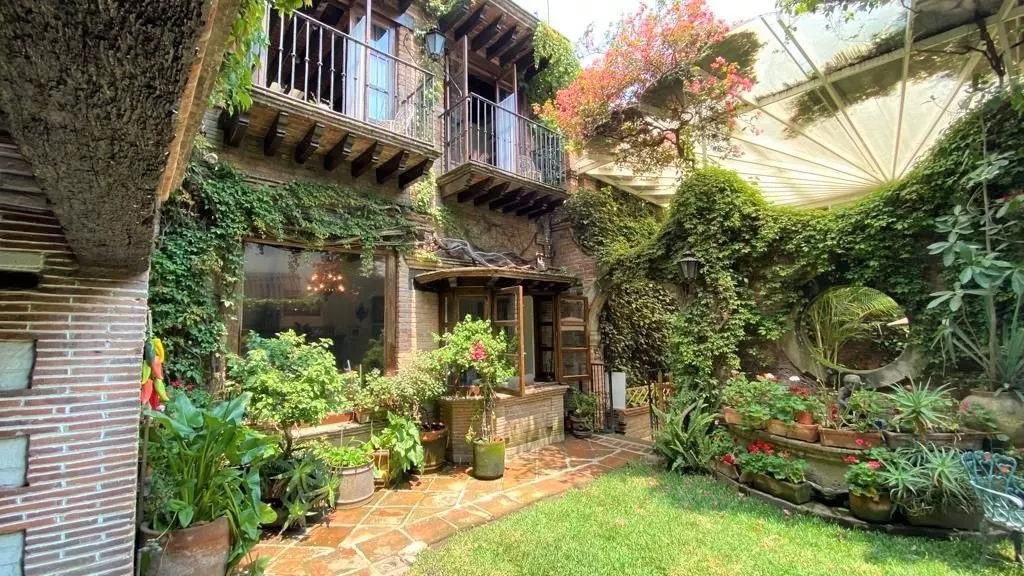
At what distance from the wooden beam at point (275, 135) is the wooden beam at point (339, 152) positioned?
0.62 meters

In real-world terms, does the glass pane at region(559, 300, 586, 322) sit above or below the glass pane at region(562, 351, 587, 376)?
above

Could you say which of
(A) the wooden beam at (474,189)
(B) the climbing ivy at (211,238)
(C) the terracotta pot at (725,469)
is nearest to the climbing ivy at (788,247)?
(C) the terracotta pot at (725,469)

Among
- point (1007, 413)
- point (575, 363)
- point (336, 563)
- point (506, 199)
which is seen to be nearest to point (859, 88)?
point (1007, 413)

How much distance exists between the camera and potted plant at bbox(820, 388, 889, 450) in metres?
4.07

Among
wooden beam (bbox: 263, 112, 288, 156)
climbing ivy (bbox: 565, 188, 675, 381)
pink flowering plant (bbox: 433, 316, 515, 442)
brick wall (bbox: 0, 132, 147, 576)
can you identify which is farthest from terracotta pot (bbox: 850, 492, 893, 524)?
wooden beam (bbox: 263, 112, 288, 156)

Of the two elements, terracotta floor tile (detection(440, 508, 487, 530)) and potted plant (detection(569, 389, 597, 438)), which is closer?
terracotta floor tile (detection(440, 508, 487, 530))

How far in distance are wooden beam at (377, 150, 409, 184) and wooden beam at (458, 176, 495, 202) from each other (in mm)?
1284

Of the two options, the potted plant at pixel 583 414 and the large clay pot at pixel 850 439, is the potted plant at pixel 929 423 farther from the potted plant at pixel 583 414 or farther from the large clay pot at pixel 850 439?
the potted plant at pixel 583 414

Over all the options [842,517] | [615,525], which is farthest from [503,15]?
[842,517]

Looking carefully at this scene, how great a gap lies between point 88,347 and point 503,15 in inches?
311

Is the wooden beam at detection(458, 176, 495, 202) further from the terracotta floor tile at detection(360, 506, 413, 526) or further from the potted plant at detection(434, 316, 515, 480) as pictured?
the terracotta floor tile at detection(360, 506, 413, 526)

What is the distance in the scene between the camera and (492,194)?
7.58 m

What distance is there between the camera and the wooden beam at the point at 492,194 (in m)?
7.43

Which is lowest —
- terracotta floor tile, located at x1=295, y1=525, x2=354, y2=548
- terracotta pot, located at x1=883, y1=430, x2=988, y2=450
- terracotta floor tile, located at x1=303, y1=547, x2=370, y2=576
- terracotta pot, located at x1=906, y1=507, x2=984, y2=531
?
terracotta floor tile, located at x1=295, y1=525, x2=354, y2=548
